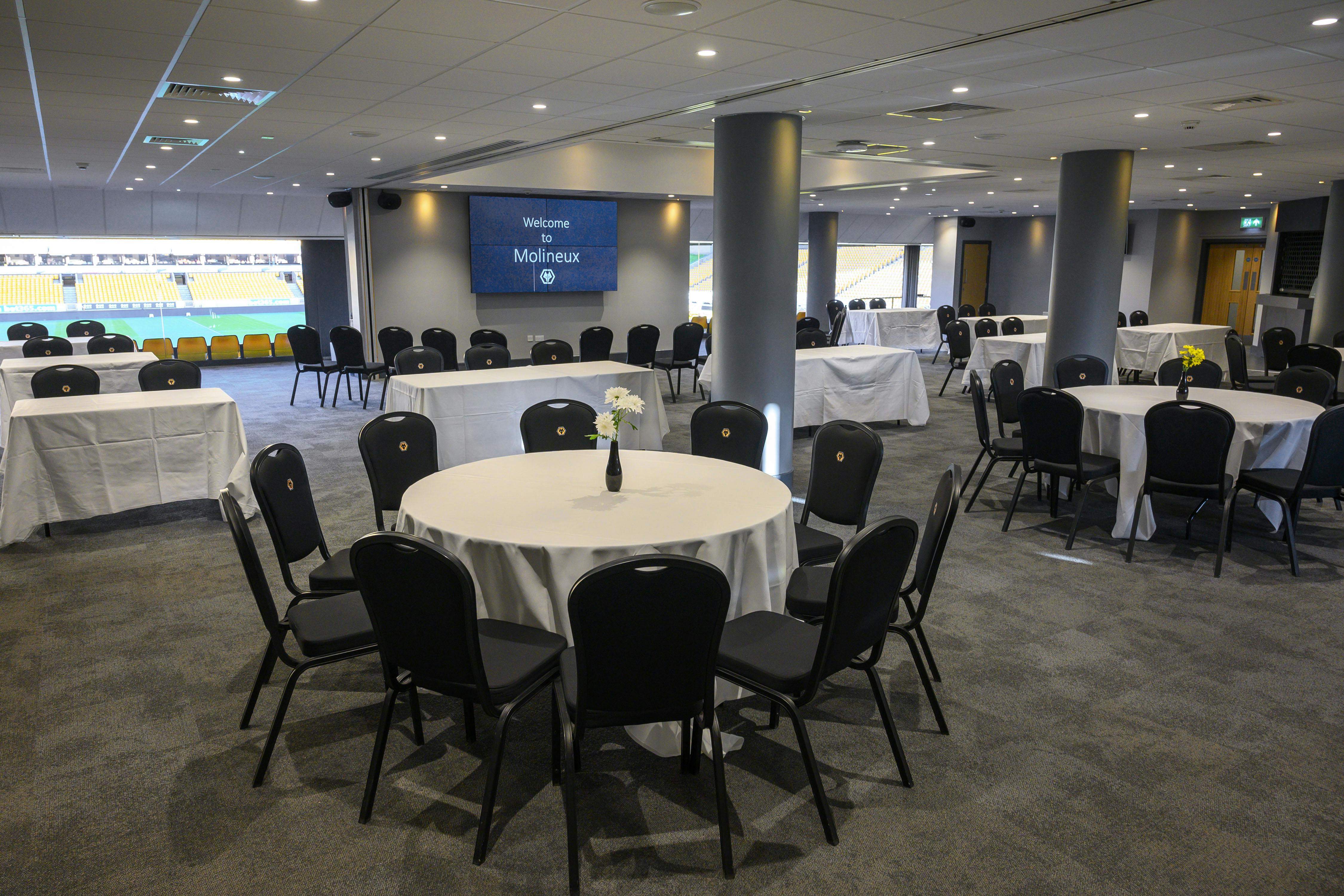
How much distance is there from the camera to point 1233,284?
Result: 21.2 m

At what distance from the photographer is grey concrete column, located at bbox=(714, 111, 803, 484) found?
23.0 ft

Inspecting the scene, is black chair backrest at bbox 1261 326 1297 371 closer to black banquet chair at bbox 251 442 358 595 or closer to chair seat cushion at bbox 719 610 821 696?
chair seat cushion at bbox 719 610 821 696

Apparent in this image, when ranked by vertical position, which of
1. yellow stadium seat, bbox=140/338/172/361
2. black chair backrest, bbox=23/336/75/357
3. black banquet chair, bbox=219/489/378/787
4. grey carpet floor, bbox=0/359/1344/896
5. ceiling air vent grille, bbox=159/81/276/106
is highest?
ceiling air vent grille, bbox=159/81/276/106

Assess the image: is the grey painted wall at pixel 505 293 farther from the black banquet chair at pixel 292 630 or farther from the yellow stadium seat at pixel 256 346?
the black banquet chair at pixel 292 630

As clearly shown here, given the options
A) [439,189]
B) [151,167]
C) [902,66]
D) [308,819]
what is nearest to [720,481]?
[308,819]

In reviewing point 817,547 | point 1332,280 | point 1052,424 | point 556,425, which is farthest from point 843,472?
point 1332,280

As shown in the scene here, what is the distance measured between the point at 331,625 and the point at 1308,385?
7.55 m

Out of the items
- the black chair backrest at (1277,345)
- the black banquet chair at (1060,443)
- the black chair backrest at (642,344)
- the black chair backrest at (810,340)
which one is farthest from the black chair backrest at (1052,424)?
the black chair backrest at (1277,345)

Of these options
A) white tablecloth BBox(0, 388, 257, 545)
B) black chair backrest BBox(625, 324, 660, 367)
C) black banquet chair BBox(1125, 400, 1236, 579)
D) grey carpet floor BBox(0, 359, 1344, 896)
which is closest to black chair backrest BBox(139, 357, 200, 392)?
white tablecloth BBox(0, 388, 257, 545)

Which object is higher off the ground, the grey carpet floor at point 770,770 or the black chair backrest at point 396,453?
the black chair backrest at point 396,453

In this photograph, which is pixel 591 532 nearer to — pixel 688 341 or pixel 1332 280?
pixel 688 341

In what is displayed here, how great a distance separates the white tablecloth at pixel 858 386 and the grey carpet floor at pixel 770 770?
4435mm

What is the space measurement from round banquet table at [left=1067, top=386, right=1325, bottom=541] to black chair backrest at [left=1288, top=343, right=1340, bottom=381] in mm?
5138

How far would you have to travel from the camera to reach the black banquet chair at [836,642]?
2721 millimetres
